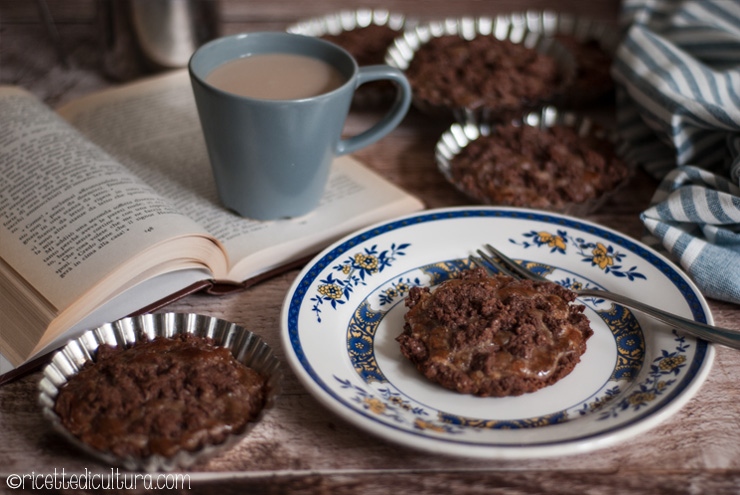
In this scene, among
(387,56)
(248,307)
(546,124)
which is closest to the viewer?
(248,307)

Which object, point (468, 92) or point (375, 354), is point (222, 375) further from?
point (468, 92)

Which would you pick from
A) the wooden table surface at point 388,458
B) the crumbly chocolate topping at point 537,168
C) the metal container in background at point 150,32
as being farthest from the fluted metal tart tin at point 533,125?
the metal container in background at point 150,32

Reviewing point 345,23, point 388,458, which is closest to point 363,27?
point 345,23

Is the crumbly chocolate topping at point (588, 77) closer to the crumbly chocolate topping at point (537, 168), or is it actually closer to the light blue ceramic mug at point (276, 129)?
the crumbly chocolate topping at point (537, 168)

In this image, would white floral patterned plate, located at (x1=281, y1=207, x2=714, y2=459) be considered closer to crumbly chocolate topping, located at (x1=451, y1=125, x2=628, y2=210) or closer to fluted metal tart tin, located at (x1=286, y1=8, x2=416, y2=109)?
crumbly chocolate topping, located at (x1=451, y1=125, x2=628, y2=210)

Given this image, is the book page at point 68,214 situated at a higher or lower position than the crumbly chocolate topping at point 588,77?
higher

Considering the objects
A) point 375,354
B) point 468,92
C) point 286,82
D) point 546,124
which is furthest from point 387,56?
point 375,354
